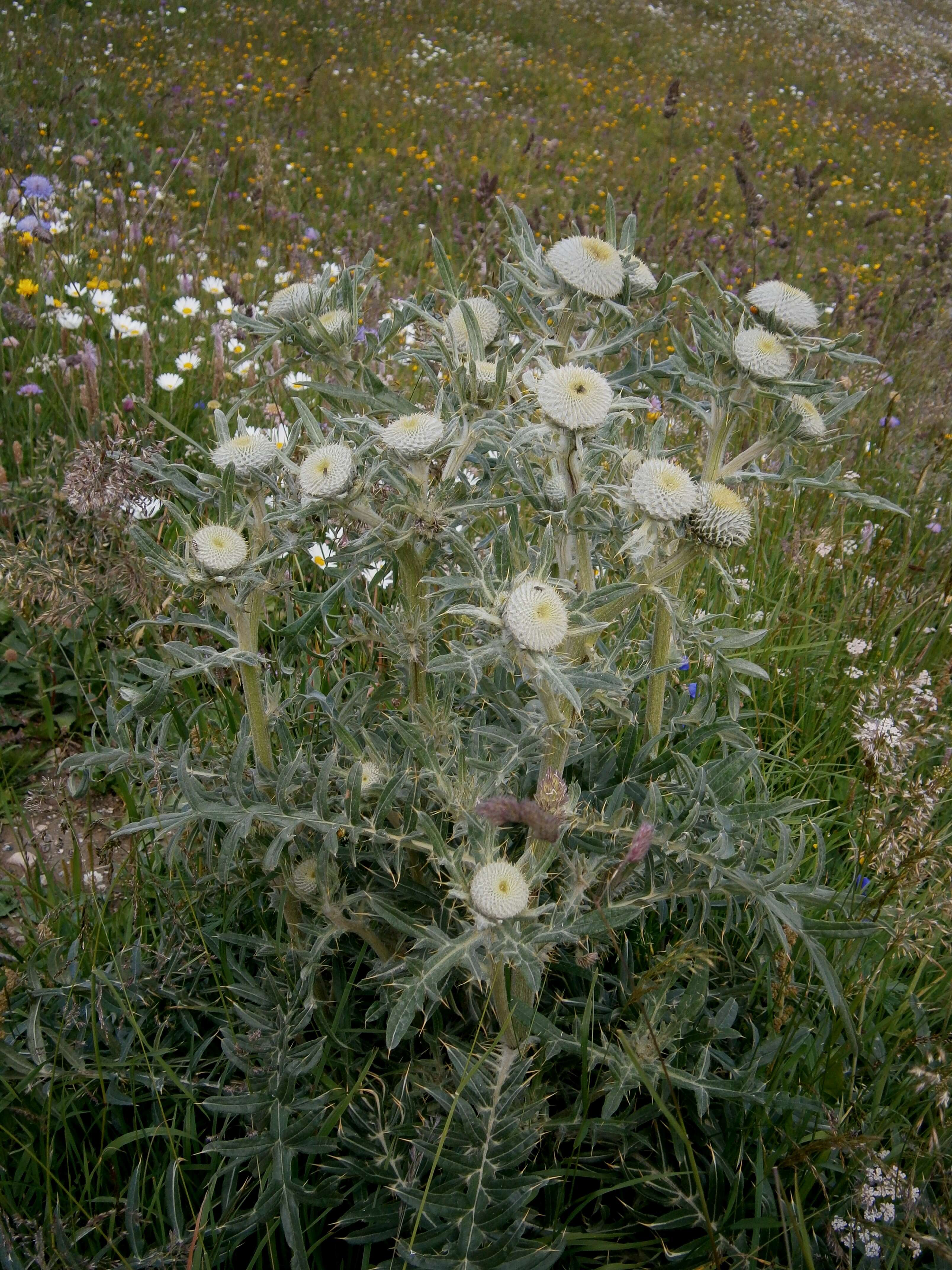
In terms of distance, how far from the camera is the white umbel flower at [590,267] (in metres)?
1.58

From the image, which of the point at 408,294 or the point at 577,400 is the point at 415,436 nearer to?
the point at 577,400

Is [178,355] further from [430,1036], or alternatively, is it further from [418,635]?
[430,1036]

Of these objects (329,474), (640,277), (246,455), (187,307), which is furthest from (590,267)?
(187,307)

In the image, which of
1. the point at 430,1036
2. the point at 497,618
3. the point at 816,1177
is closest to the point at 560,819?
the point at 497,618

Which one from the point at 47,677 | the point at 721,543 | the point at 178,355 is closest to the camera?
the point at 721,543

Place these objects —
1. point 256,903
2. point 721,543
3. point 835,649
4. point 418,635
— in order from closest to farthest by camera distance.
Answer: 1. point 721,543
2. point 418,635
3. point 256,903
4. point 835,649

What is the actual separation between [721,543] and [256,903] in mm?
1221

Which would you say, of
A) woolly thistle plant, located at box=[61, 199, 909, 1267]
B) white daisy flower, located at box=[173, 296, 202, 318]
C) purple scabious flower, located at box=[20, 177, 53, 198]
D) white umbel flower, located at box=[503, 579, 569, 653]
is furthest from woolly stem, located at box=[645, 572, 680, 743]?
purple scabious flower, located at box=[20, 177, 53, 198]

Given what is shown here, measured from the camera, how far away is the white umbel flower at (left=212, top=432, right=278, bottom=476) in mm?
1602

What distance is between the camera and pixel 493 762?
5.31 feet

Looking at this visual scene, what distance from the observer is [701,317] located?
1627mm

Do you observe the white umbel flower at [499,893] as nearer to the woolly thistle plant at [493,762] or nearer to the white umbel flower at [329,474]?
the woolly thistle plant at [493,762]

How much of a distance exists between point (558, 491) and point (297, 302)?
57cm

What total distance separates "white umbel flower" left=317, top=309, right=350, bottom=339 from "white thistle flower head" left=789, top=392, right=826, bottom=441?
80cm
